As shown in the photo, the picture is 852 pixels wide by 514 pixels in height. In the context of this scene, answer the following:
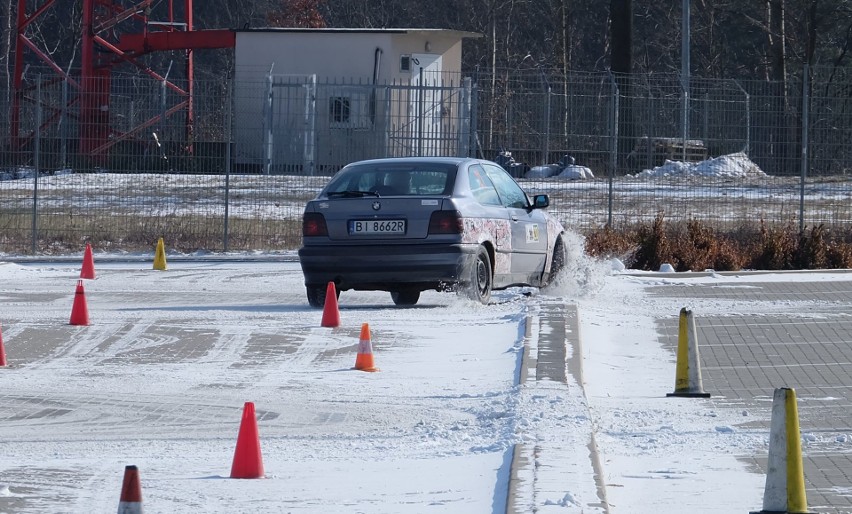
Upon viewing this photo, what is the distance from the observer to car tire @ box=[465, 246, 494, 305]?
13664 millimetres

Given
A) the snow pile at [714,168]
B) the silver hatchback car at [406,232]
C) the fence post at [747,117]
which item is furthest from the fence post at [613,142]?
the silver hatchback car at [406,232]

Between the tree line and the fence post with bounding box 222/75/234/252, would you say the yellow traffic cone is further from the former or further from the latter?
the tree line

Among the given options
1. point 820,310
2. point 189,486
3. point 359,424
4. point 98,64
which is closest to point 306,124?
point 820,310

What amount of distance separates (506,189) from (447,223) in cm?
186

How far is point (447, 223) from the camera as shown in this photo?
1348cm

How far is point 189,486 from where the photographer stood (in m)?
6.67

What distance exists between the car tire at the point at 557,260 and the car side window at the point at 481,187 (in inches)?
60.3

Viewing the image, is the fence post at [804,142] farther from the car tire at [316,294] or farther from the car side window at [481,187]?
the car tire at [316,294]

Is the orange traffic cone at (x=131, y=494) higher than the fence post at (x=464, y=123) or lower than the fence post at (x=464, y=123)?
lower

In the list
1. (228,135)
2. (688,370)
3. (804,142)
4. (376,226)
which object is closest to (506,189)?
(376,226)

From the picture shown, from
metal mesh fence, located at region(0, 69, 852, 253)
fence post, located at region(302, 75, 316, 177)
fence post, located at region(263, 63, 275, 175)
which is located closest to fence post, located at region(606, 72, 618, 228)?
metal mesh fence, located at region(0, 69, 852, 253)

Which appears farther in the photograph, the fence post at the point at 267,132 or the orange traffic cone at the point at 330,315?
the fence post at the point at 267,132

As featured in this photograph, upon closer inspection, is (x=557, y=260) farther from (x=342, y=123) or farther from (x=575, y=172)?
(x=342, y=123)

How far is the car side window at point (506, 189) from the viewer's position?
14.9m
